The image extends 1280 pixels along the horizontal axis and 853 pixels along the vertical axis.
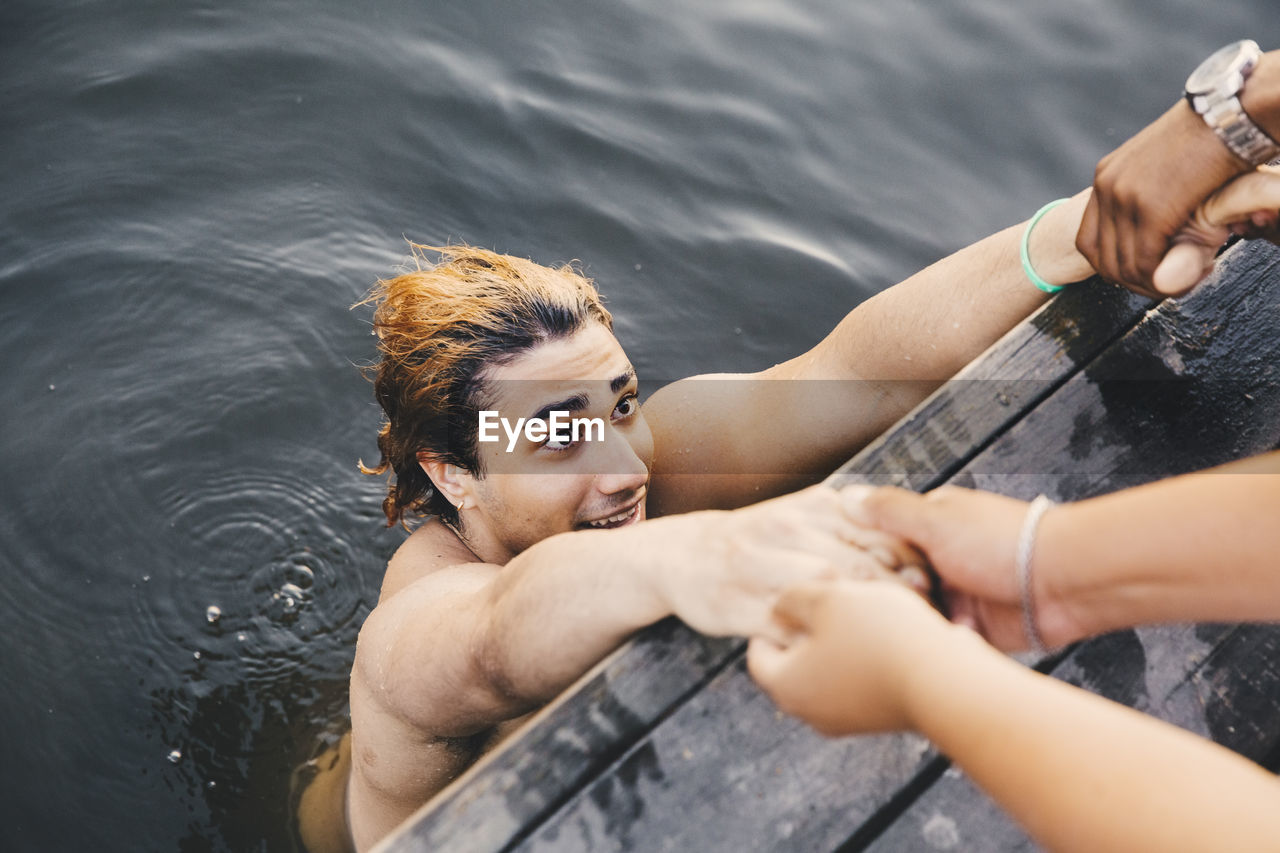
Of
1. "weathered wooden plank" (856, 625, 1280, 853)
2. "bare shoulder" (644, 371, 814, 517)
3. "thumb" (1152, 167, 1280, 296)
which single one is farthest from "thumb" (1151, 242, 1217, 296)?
"bare shoulder" (644, 371, 814, 517)

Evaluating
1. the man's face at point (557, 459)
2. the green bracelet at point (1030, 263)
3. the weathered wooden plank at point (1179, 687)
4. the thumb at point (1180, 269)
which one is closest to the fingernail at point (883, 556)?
the weathered wooden plank at point (1179, 687)

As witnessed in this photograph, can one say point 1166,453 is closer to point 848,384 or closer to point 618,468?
point 848,384

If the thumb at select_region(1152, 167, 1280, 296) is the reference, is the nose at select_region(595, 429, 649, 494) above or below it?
below

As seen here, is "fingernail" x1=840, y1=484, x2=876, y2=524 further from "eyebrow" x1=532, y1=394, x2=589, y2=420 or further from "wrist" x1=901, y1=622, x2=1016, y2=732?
"eyebrow" x1=532, y1=394, x2=589, y2=420

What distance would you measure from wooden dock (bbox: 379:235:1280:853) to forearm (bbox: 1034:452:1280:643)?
323 millimetres

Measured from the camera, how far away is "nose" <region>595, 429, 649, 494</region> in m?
2.61

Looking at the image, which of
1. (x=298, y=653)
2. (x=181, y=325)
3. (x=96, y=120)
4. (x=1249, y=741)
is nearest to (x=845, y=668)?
(x=1249, y=741)

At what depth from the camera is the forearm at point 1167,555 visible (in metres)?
1.16

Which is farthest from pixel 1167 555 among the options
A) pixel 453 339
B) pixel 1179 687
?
pixel 453 339

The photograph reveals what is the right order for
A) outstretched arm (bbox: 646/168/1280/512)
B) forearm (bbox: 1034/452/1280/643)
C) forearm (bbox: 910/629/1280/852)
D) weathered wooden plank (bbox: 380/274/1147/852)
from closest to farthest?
forearm (bbox: 910/629/1280/852) < forearm (bbox: 1034/452/1280/643) < weathered wooden plank (bbox: 380/274/1147/852) < outstretched arm (bbox: 646/168/1280/512)

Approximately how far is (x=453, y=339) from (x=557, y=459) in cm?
46

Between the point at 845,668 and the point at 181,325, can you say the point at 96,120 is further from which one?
the point at 845,668

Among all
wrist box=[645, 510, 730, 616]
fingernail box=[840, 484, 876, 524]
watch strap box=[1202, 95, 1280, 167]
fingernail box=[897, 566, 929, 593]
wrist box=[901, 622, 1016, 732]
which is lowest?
wrist box=[645, 510, 730, 616]

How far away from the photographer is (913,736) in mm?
1466
